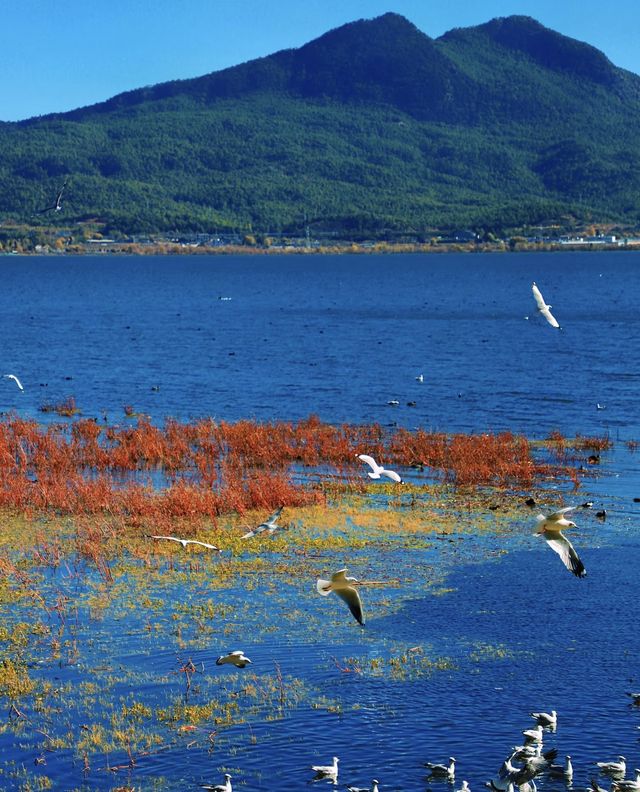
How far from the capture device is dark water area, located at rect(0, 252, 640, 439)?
51562 millimetres

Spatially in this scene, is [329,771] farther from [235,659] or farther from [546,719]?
[546,719]

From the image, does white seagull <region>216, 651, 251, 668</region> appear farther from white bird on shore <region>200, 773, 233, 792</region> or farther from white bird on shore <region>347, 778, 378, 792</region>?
white bird on shore <region>347, 778, 378, 792</region>

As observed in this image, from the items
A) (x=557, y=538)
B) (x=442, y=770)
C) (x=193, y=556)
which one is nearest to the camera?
(x=442, y=770)

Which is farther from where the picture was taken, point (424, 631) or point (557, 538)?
point (424, 631)

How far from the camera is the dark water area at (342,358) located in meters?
51.6

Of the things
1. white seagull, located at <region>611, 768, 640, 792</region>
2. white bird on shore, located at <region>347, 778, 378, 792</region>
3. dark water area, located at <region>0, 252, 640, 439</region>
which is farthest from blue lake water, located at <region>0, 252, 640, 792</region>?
white seagull, located at <region>611, 768, 640, 792</region>

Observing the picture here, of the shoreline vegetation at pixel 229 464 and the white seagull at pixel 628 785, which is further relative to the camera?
the shoreline vegetation at pixel 229 464

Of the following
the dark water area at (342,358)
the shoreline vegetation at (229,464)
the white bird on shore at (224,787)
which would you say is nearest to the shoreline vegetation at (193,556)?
the shoreline vegetation at (229,464)

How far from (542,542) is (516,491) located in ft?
16.5

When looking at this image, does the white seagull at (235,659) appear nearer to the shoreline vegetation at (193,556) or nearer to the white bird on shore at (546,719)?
the shoreline vegetation at (193,556)

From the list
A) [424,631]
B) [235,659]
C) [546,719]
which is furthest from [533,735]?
[424,631]

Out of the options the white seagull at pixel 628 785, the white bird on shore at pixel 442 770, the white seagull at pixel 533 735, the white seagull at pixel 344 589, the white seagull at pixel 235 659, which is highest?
the white seagull at pixel 344 589

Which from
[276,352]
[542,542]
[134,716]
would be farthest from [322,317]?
[134,716]

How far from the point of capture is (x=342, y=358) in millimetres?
76625
